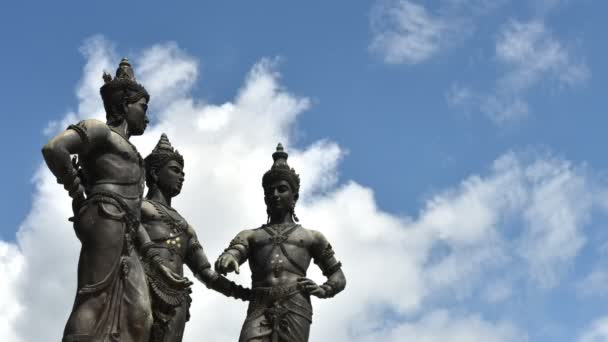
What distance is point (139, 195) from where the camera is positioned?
378 inches

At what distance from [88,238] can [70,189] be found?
48cm

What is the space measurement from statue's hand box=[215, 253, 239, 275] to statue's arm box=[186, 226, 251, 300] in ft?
0.25

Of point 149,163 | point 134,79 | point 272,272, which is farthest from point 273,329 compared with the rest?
point 134,79

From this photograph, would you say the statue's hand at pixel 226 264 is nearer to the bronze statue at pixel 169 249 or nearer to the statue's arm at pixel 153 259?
the bronze statue at pixel 169 249

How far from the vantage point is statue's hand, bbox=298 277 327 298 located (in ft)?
39.0

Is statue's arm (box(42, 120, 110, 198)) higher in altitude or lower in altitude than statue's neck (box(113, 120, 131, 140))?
lower

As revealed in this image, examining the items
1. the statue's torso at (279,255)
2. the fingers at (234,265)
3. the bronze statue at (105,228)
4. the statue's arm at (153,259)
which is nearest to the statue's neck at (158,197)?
the fingers at (234,265)

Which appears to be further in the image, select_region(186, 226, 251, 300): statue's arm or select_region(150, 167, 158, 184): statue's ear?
select_region(150, 167, 158, 184): statue's ear

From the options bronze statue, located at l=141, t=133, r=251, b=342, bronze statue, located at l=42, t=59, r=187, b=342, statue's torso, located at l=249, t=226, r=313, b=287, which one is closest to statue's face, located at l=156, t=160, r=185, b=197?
bronze statue, located at l=141, t=133, r=251, b=342

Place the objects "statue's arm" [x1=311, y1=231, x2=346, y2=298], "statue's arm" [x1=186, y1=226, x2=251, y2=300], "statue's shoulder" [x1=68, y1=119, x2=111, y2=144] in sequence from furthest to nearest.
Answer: "statue's arm" [x1=311, y1=231, x2=346, y2=298]
"statue's arm" [x1=186, y1=226, x2=251, y2=300]
"statue's shoulder" [x1=68, y1=119, x2=111, y2=144]

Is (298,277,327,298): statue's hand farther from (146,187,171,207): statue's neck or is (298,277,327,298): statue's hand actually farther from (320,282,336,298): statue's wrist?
(146,187,171,207): statue's neck

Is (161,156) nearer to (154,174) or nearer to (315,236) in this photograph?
(154,174)

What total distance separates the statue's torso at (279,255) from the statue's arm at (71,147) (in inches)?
131

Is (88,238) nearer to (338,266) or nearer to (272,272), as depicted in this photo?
(272,272)
